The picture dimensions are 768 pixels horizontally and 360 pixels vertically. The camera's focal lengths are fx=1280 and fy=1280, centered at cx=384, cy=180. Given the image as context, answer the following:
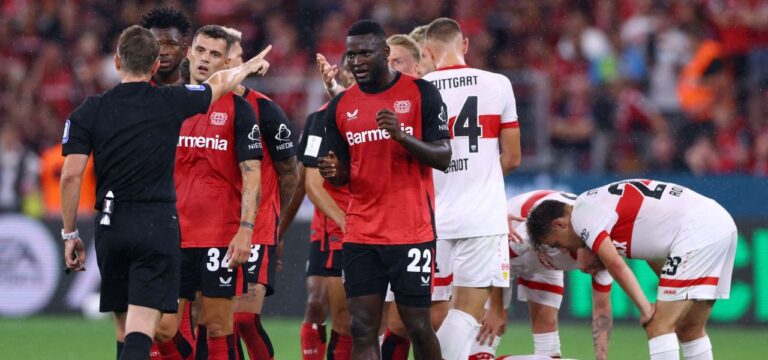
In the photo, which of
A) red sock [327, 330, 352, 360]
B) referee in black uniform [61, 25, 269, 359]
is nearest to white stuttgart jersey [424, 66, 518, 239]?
red sock [327, 330, 352, 360]

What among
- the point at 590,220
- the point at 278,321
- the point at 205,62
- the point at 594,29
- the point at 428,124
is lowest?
the point at 278,321

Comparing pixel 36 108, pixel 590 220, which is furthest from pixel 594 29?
pixel 590 220

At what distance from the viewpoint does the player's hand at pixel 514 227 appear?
9180mm

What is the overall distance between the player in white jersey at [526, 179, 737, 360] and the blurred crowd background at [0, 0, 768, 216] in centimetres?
663

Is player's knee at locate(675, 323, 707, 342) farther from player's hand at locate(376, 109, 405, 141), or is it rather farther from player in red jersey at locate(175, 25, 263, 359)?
player in red jersey at locate(175, 25, 263, 359)

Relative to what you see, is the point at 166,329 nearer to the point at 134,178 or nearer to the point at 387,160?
the point at 134,178

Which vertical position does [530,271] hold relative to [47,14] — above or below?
below

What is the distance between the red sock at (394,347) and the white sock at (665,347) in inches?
63.7

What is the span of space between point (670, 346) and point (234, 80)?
3.31m

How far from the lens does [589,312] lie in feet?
46.5

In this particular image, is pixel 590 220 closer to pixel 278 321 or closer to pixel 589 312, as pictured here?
pixel 589 312

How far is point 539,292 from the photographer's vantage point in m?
9.77

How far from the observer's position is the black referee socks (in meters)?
7.05

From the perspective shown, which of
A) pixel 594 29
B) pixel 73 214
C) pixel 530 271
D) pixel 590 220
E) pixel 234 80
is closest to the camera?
pixel 73 214
